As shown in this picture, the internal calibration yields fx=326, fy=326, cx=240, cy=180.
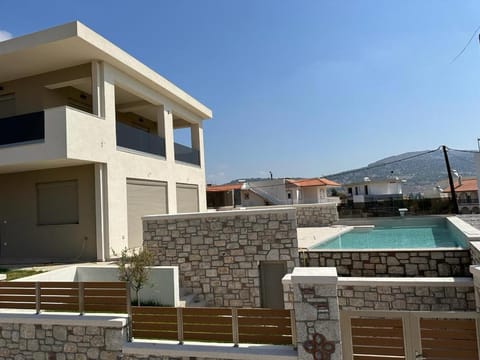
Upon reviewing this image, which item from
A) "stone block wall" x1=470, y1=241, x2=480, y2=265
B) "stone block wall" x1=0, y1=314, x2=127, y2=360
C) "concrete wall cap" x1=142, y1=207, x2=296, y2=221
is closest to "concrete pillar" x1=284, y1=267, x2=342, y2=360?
"stone block wall" x1=0, y1=314, x2=127, y2=360

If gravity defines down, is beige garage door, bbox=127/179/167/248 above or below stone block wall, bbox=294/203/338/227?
above

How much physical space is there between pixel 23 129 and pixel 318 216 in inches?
706

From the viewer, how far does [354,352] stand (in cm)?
544

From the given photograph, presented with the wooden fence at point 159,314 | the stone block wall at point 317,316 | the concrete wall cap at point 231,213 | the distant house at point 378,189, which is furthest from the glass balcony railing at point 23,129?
the distant house at point 378,189

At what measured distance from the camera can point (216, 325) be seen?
5.84m

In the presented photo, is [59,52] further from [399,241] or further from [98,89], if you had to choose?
[399,241]

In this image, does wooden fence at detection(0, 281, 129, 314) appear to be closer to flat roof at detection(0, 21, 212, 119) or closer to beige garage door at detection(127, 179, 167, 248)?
beige garage door at detection(127, 179, 167, 248)

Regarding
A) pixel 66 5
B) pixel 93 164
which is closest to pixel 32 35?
pixel 66 5

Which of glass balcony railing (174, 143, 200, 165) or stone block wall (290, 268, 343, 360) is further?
glass balcony railing (174, 143, 200, 165)

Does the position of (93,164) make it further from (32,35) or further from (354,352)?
(354,352)

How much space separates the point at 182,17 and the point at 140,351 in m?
12.8

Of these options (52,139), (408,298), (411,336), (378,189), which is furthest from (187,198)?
(378,189)

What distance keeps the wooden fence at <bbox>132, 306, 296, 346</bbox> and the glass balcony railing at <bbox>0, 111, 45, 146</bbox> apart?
8.61m

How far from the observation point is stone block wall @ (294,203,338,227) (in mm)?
22875
